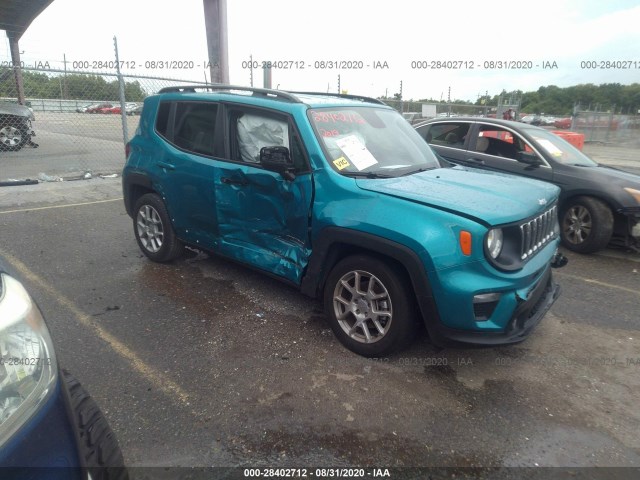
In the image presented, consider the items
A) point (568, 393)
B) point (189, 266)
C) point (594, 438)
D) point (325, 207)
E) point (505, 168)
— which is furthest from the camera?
point (505, 168)

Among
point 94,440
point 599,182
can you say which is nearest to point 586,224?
point 599,182

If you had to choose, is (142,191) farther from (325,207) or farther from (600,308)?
(600,308)

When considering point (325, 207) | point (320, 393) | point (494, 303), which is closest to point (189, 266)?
point (325, 207)

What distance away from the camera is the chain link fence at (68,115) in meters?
9.94

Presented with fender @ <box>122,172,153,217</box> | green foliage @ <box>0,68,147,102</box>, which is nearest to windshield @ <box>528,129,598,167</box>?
fender @ <box>122,172,153,217</box>

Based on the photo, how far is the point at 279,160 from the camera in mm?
3418

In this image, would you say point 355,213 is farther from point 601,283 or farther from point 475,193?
point 601,283

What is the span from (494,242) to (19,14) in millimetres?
22349

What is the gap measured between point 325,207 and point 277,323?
44.3 inches

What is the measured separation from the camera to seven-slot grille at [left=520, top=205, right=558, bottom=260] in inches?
121

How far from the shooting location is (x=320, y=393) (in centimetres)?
292

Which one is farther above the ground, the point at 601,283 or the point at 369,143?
the point at 369,143

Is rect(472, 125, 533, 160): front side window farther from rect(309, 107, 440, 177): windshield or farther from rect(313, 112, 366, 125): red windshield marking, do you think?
rect(313, 112, 366, 125): red windshield marking

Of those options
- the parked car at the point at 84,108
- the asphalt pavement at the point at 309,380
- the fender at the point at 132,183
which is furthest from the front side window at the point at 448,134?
the parked car at the point at 84,108
